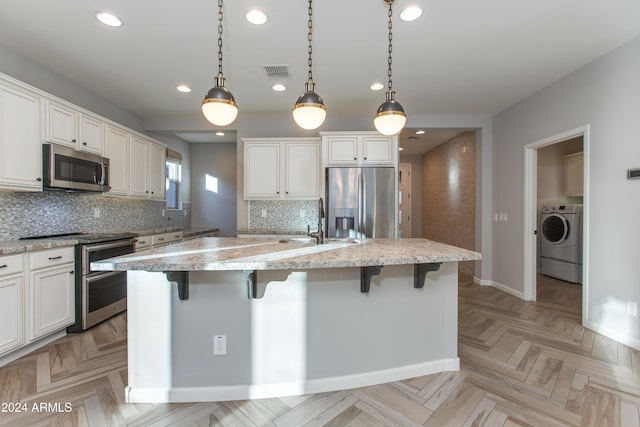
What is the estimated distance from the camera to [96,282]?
9.30 feet

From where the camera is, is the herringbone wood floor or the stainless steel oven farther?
the stainless steel oven

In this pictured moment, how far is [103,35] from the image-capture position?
2.38 meters

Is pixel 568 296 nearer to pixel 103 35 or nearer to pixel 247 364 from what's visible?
pixel 247 364

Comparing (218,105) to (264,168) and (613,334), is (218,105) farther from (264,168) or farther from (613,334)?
(613,334)

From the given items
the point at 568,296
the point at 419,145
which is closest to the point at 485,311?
the point at 568,296

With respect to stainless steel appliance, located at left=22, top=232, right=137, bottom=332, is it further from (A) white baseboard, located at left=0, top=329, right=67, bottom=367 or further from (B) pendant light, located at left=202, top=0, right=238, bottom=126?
(B) pendant light, located at left=202, top=0, right=238, bottom=126

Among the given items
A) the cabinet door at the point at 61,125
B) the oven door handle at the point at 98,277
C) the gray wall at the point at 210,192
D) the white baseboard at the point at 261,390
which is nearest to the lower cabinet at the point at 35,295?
the oven door handle at the point at 98,277

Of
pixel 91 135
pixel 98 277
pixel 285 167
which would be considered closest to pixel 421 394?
pixel 98 277

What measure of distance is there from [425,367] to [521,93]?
3.44 meters

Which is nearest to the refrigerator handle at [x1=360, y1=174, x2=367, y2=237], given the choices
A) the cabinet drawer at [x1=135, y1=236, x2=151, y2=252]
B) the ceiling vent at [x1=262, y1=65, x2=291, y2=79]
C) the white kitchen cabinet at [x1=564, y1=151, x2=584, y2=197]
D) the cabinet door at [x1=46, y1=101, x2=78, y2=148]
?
the ceiling vent at [x1=262, y1=65, x2=291, y2=79]

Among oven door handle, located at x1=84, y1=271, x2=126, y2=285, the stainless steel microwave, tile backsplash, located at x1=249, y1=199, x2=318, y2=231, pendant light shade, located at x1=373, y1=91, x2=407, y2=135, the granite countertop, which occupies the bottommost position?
oven door handle, located at x1=84, y1=271, x2=126, y2=285

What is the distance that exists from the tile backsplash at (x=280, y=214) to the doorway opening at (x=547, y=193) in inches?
113

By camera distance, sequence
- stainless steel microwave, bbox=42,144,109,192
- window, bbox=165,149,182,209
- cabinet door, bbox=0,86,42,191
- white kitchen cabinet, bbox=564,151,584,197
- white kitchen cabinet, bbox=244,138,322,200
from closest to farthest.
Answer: cabinet door, bbox=0,86,42,191
stainless steel microwave, bbox=42,144,109,192
white kitchen cabinet, bbox=244,138,322,200
white kitchen cabinet, bbox=564,151,584,197
window, bbox=165,149,182,209

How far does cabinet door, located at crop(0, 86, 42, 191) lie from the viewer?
230cm
